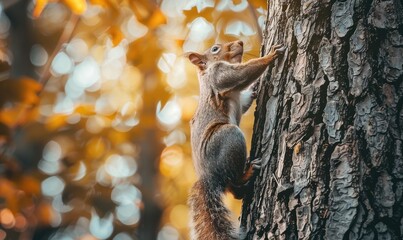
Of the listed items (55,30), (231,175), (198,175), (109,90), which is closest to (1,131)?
(198,175)

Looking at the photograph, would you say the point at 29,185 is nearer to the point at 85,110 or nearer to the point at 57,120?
the point at 57,120

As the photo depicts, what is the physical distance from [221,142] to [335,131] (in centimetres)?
142

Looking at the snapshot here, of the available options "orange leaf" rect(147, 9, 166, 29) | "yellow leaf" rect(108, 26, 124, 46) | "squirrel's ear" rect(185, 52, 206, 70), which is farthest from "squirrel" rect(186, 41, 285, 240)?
"yellow leaf" rect(108, 26, 124, 46)

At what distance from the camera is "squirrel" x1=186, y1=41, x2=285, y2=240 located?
3.26 metres

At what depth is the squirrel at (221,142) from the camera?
326cm

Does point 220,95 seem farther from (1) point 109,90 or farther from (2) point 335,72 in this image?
(1) point 109,90

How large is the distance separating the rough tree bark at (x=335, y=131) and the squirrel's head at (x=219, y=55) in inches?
80.5

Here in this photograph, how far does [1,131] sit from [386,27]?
314cm

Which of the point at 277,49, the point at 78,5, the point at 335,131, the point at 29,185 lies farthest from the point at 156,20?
the point at 335,131

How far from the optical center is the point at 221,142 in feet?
12.2

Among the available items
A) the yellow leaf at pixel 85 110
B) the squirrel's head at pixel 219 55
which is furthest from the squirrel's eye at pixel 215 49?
the yellow leaf at pixel 85 110

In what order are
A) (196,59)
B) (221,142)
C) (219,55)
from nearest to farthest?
(221,142) → (219,55) → (196,59)

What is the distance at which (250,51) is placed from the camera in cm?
484

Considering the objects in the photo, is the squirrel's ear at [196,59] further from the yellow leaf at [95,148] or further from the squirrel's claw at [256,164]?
the squirrel's claw at [256,164]
